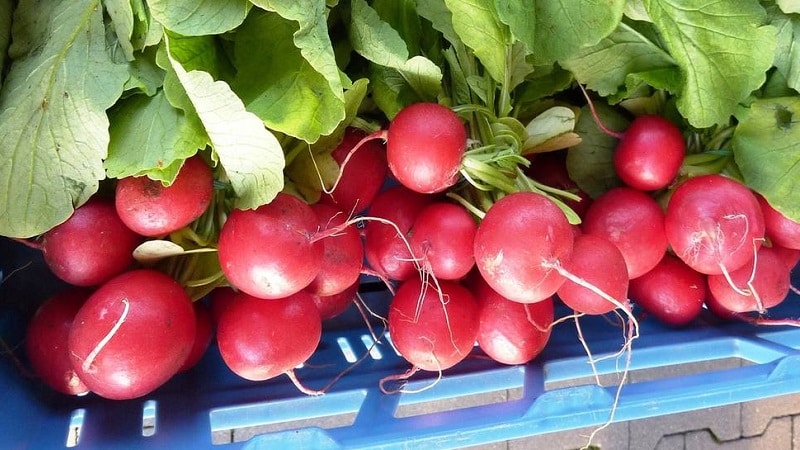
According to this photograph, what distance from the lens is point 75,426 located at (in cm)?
97

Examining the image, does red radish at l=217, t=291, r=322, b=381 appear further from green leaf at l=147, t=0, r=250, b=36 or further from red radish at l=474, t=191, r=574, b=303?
green leaf at l=147, t=0, r=250, b=36

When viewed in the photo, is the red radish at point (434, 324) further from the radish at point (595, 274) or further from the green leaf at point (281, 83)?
the green leaf at point (281, 83)

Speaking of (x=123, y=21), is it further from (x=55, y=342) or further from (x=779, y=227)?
(x=779, y=227)

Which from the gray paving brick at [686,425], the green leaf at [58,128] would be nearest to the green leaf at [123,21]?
the green leaf at [58,128]

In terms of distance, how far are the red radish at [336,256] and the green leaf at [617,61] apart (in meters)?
0.47

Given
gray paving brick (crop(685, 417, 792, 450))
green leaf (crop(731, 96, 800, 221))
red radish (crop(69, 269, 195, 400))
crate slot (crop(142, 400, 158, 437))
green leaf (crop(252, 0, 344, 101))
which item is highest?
green leaf (crop(252, 0, 344, 101))

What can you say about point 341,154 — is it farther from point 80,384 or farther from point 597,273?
point 80,384

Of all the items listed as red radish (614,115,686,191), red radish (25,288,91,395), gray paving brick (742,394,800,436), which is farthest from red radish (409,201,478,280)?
gray paving brick (742,394,800,436)

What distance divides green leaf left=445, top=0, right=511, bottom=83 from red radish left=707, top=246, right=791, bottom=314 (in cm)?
61

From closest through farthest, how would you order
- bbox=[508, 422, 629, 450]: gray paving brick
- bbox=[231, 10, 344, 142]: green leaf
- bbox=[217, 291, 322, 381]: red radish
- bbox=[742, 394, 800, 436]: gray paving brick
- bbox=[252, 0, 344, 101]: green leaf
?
bbox=[252, 0, 344, 101]: green leaf < bbox=[231, 10, 344, 142]: green leaf < bbox=[217, 291, 322, 381]: red radish < bbox=[508, 422, 629, 450]: gray paving brick < bbox=[742, 394, 800, 436]: gray paving brick

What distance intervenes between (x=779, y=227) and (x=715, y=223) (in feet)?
0.79

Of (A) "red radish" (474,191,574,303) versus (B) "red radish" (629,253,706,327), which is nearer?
(A) "red radish" (474,191,574,303)

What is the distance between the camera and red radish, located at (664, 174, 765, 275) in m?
1.02

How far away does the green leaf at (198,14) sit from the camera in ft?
2.31
